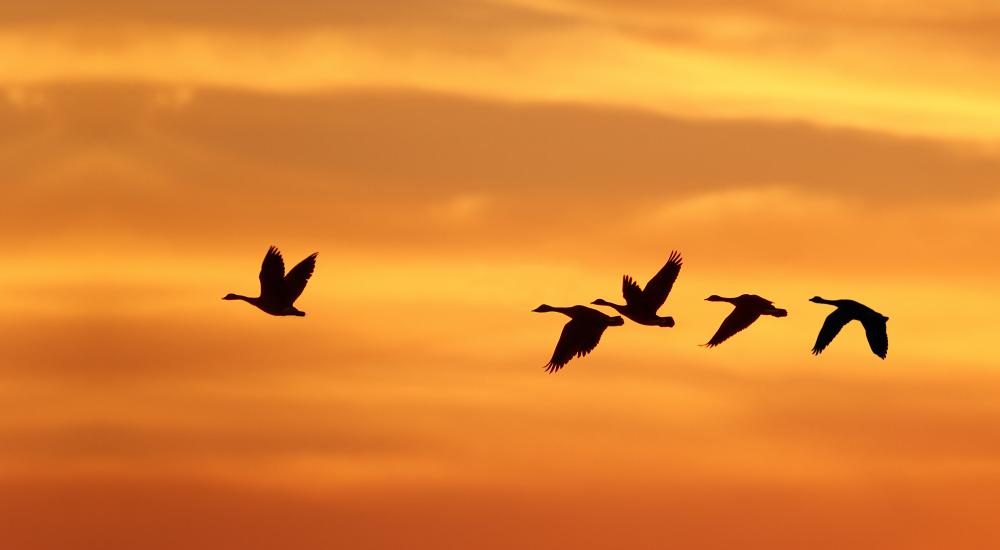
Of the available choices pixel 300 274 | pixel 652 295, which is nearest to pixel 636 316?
pixel 652 295

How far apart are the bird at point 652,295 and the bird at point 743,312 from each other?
13.1ft

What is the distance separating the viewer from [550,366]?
8750 centimetres

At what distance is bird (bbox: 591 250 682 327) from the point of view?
88.1m

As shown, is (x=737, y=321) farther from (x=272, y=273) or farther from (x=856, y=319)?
(x=272, y=273)

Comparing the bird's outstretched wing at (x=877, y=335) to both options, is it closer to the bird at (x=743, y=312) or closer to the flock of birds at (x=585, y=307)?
the flock of birds at (x=585, y=307)

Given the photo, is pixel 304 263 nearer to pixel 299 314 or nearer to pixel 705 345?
pixel 299 314

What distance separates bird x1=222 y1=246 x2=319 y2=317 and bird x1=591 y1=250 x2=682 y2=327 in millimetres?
11347

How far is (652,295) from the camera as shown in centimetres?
8856

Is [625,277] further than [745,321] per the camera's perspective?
No

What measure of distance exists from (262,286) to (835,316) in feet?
66.5

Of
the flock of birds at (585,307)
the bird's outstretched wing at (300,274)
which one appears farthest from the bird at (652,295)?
the bird's outstretched wing at (300,274)

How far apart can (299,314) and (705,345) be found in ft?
48.5

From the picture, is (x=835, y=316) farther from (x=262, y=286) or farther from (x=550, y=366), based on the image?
(x=262, y=286)

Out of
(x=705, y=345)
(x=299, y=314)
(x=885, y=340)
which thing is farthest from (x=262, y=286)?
(x=885, y=340)
